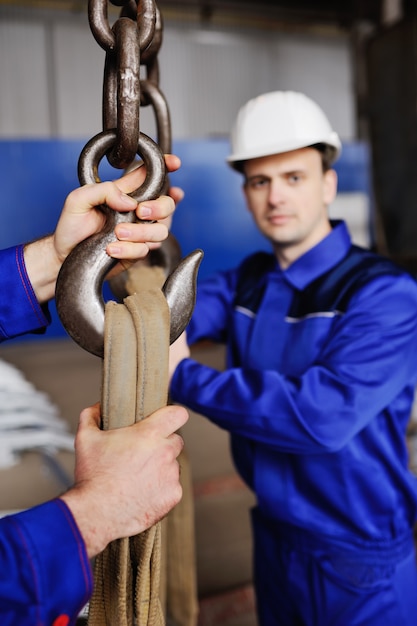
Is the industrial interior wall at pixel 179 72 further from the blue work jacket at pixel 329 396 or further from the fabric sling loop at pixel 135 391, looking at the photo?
the fabric sling loop at pixel 135 391

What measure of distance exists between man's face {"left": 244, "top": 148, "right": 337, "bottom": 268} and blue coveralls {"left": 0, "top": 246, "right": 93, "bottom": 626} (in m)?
1.11

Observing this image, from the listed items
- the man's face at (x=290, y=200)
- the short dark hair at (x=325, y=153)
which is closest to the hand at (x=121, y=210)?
the man's face at (x=290, y=200)

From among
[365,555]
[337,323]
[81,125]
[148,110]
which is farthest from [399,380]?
[81,125]

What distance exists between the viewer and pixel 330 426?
1.35 metres

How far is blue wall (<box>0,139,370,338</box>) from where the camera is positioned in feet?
9.42

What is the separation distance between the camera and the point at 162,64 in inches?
191

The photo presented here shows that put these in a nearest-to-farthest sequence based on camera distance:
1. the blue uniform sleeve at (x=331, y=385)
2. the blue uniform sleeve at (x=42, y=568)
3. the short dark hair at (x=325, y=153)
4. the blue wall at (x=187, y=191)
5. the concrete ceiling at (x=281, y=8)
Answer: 1. the blue uniform sleeve at (x=42, y=568)
2. the blue uniform sleeve at (x=331, y=385)
3. the short dark hair at (x=325, y=153)
4. the blue wall at (x=187, y=191)
5. the concrete ceiling at (x=281, y=8)

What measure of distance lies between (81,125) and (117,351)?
4473 millimetres

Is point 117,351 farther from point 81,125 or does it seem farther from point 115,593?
point 81,125

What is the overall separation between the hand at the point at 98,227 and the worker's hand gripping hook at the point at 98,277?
1cm

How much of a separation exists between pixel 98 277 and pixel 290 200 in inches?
40.0

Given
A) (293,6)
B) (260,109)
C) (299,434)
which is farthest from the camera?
(293,6)

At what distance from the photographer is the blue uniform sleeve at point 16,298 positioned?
0.98m

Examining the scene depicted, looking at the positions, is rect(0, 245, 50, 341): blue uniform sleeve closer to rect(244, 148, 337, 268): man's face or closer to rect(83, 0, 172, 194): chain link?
rect(83, 0, 172, 194): chain link
